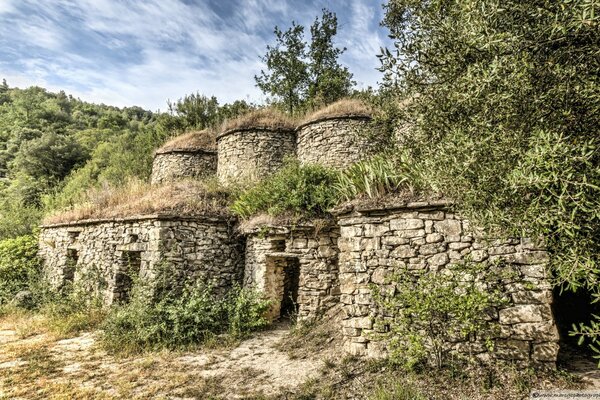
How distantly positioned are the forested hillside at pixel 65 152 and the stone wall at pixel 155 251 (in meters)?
3.32

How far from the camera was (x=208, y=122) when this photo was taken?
16.1 meters

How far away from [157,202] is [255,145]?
4639 mm

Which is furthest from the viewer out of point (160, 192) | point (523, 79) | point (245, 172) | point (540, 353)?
point (245, 172)

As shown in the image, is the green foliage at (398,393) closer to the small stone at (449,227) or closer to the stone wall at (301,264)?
the small stone at (449,227)

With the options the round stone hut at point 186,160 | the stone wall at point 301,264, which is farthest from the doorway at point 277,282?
the round stone hut at point 186,160

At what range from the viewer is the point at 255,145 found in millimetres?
11773

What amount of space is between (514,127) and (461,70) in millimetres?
747

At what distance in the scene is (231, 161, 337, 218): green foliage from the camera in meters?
6.98

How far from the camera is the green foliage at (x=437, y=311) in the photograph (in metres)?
4.11

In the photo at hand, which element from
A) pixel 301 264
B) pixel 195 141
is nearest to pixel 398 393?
pixel 301 264

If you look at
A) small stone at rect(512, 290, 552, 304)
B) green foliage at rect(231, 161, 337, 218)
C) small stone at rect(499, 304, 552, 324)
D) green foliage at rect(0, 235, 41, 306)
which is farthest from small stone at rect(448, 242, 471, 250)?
green foliage at rect(0, 235, 41, 306)

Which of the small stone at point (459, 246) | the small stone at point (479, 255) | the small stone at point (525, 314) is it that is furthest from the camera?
the small stone at point (459, 246)

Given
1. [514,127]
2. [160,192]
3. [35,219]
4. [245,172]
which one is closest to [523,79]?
[514,127]

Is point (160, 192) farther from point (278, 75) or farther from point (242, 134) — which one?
point (278, 75)
